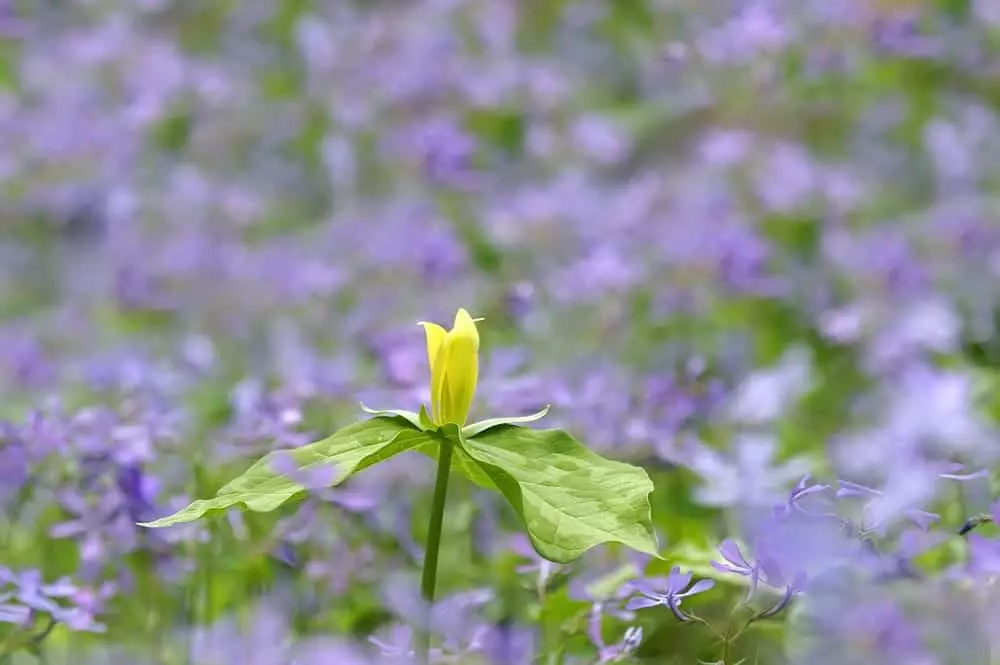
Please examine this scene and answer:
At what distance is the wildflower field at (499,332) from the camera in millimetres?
585

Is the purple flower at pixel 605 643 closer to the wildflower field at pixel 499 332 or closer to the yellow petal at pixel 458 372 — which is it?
the wildflower field at pixel 499 332

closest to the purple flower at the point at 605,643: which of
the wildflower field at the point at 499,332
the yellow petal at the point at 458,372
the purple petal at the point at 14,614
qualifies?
the wildflower field at the point at 499,332

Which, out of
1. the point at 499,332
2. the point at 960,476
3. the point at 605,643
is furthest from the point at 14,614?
the point at 499,332

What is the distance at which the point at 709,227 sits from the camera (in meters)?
1.71

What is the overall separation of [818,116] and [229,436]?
1.58 metres

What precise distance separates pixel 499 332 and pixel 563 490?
0.88 metres

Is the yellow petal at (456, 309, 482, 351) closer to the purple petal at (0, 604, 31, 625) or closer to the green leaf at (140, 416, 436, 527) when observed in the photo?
the green leaf at (140, 416, 436, 527)

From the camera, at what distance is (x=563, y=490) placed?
56cm

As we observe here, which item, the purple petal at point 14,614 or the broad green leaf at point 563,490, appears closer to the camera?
the broad green leaf at point 563,490

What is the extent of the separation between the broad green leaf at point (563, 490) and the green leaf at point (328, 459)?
32 mm

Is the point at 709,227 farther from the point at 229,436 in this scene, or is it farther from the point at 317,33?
the point at 317,33

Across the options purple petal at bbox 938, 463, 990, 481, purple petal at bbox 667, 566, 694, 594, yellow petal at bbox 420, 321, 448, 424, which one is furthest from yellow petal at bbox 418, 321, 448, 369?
purple petal at bbox 938, 463, 990, 481

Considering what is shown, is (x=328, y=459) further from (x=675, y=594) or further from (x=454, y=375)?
(x=675, y=594)

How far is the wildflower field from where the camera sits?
0.59 meters
